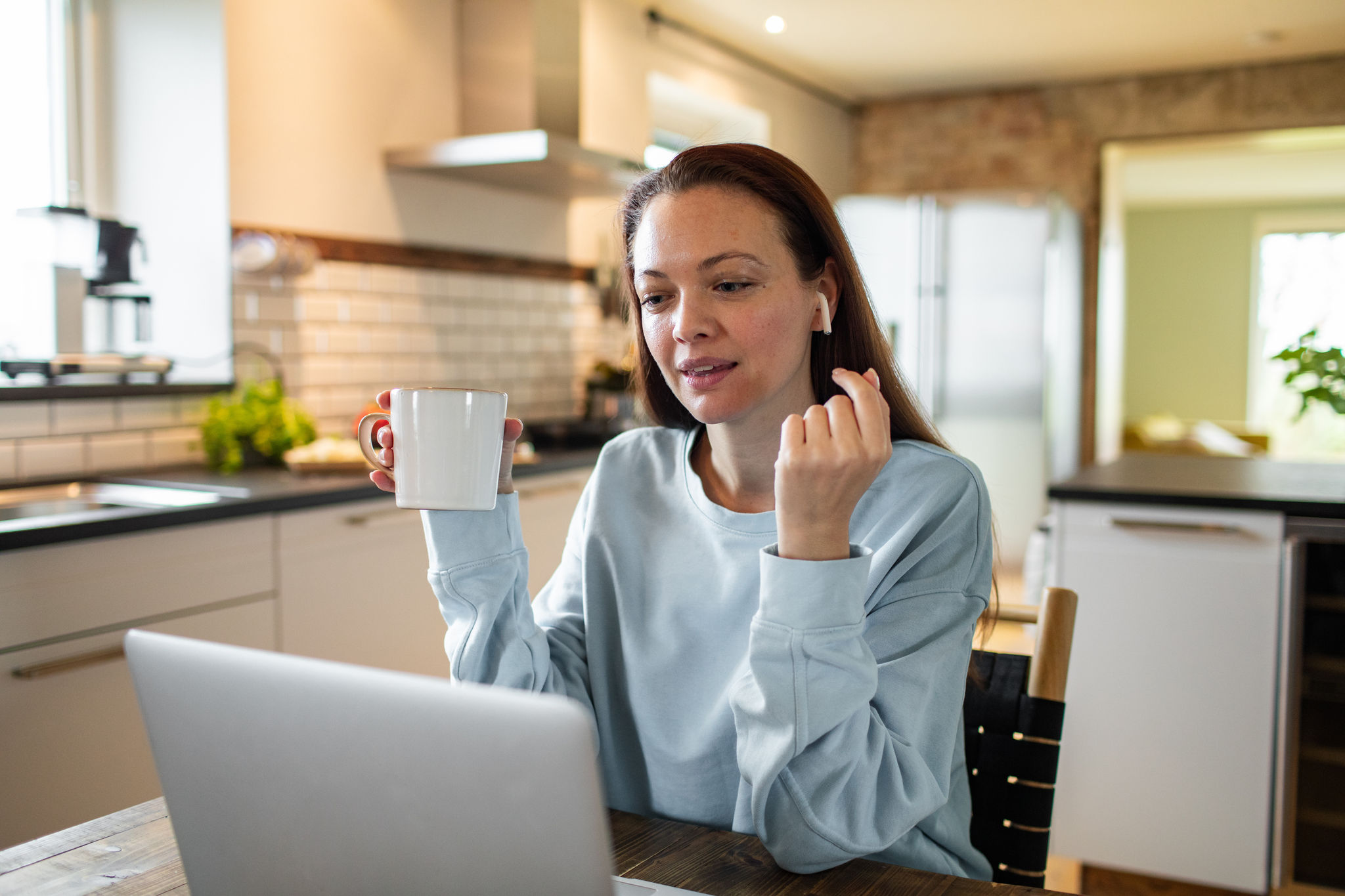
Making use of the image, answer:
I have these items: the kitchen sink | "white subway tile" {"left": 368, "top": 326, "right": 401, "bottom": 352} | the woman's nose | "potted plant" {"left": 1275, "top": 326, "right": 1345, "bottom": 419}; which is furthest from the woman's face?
"white subway tile" {"left": 368, "top": 326, "right": 401, "bottom": 352}

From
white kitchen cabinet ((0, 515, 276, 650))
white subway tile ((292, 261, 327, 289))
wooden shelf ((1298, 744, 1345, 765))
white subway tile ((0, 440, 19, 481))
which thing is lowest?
wooden shelf ((1298, 744, 1345, 765))

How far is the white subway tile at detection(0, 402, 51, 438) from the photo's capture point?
7.98 feet

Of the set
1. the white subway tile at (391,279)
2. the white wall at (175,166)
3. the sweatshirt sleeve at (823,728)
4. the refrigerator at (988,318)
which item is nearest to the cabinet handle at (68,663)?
the white wall at (175,166)

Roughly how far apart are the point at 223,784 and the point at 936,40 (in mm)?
5253

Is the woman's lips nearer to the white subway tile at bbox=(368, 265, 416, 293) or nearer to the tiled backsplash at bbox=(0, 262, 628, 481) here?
the tiled backsplash at bbox=(0, 262, 628, 481)

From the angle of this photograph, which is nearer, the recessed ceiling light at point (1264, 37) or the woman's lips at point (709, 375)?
the woman's lips at point (709, 375)

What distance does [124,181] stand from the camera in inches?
117

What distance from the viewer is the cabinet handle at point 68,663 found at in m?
1.84

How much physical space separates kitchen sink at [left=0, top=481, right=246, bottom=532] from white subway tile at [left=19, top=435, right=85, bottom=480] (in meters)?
0.03

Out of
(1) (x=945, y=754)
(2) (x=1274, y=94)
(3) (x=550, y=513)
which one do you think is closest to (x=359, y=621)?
(3) (x=550, y=513)

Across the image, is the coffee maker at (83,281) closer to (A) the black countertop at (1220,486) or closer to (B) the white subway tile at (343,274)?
(B) the white subway tile at (343,274)

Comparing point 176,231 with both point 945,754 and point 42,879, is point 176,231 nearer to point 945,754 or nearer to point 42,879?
point 42,879

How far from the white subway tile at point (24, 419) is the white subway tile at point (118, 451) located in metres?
0.12

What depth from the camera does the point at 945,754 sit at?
3.01 ft
